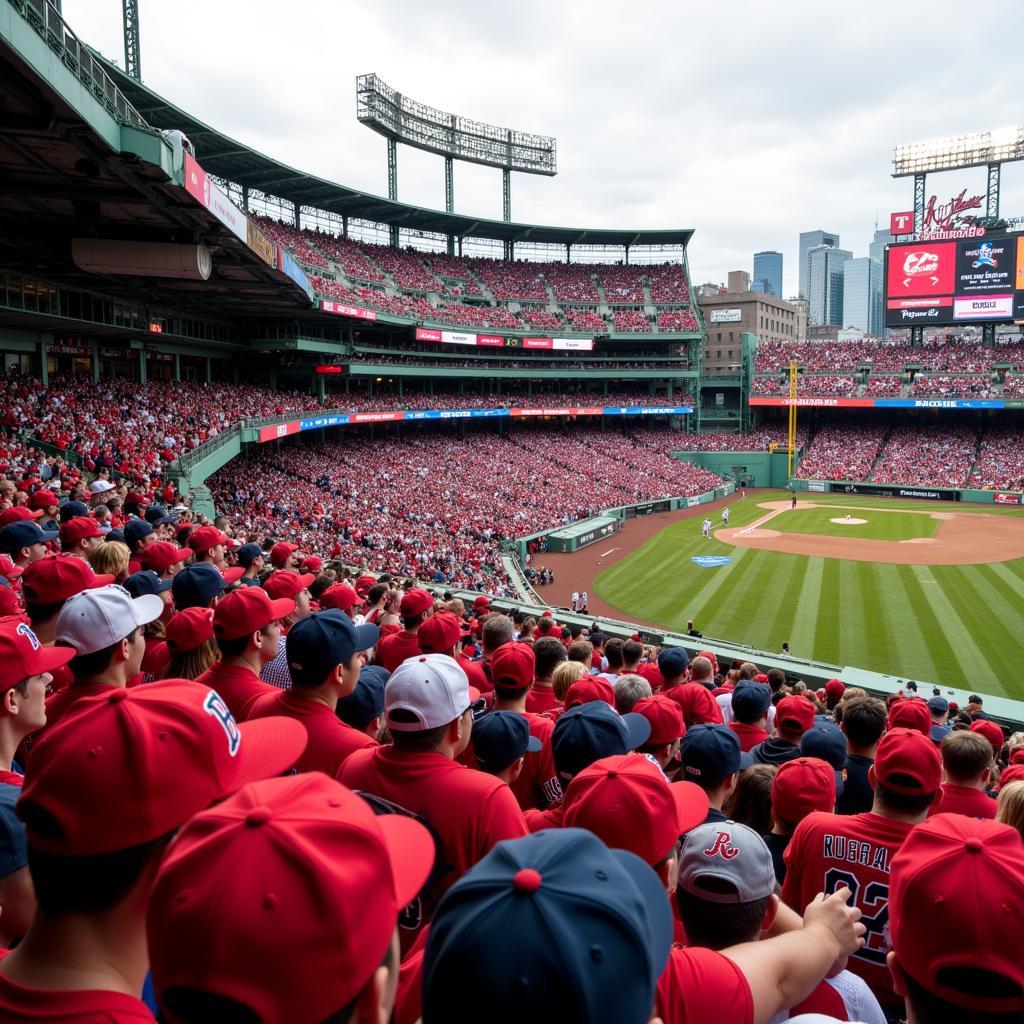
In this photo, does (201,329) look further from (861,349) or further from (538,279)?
(861,349)

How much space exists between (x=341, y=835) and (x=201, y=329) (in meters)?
38.6

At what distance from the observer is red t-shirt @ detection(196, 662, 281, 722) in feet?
16.3

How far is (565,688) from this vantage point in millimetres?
6863

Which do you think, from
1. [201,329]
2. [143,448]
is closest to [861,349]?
[201,329]

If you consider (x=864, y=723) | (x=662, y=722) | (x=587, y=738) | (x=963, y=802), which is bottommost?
(x=963, y=802)

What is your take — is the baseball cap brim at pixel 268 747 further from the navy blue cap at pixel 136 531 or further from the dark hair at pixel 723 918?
the navy blue cap at pixel 136 531

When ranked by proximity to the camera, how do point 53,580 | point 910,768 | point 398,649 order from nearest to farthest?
1. point 910,768
2. point 53,580
3. point 398,649

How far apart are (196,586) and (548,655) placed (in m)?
3.42

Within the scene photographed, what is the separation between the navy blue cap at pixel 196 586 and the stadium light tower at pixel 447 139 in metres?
55.8

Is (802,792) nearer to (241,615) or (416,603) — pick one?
(241,615)

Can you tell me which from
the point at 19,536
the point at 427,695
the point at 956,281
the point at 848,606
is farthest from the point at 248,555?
the point at 956,281

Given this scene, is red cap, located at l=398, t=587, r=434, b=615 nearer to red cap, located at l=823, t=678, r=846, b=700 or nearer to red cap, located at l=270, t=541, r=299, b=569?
red cap, located at l=270, t=541, r=299, b=569

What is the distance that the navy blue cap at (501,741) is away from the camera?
4082 millimetres

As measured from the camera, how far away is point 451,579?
28281 millimetres
